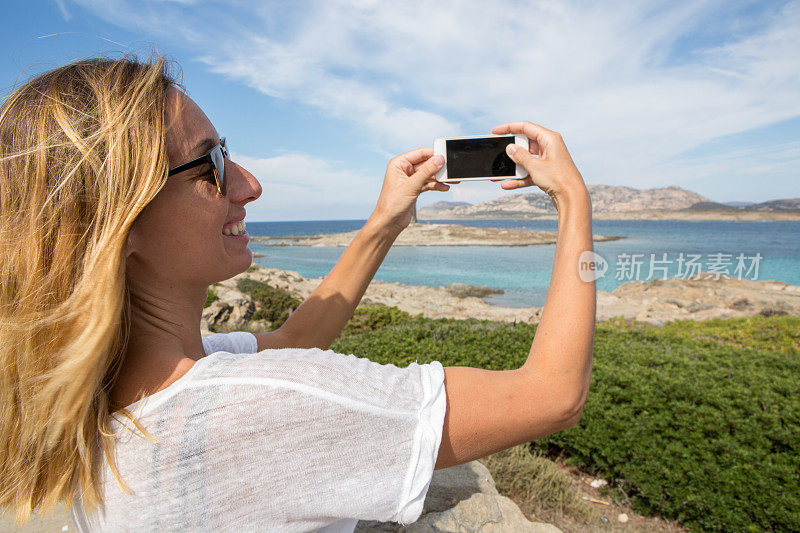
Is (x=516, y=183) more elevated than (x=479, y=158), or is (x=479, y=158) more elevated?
(x=479, y=158)

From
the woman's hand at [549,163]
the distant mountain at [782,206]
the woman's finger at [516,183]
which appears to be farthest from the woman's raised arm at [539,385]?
the distant mountain at [782,206]

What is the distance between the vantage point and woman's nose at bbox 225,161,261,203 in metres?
1.60

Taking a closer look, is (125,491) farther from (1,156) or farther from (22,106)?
(22,106)

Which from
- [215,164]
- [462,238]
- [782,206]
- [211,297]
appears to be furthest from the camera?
[782,206]

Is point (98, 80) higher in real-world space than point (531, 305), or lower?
higher

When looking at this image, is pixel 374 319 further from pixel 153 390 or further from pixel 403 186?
pixel 153 390

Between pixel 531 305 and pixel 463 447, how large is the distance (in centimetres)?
1820

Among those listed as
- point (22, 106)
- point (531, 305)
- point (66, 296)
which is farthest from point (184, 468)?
point (531, 305)

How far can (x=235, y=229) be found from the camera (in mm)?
1609

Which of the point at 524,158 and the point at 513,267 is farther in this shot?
the point at 513,267

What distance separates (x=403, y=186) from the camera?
2.01m

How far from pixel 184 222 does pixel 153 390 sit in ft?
1.63

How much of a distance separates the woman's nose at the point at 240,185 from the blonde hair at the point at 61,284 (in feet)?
1.39

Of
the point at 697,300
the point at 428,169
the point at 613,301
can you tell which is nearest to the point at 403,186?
the point at 428,169
